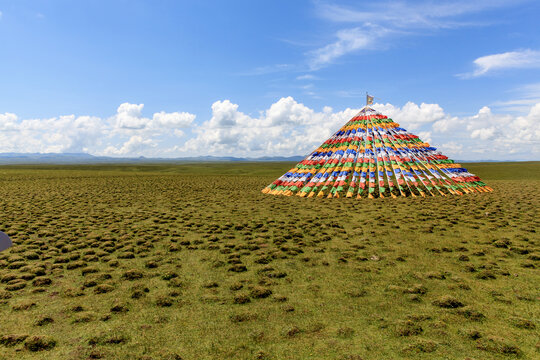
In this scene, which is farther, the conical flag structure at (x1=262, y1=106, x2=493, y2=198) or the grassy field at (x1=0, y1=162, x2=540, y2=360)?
the conical flag structure at (x1=262, y1=106, x2=493, y2=198)

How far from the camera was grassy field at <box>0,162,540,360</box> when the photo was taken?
5.88 metres

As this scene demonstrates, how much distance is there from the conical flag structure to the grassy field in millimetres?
10839

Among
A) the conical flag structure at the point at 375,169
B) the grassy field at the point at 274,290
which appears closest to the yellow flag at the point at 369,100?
the conical flag structure at the point at 375,169

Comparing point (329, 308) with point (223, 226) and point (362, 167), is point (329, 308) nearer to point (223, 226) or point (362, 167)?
point (223, 226)

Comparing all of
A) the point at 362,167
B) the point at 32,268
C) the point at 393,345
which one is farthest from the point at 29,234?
the point at 362,167

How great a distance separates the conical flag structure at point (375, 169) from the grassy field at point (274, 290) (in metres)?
10.8

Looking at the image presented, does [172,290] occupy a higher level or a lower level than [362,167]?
lower

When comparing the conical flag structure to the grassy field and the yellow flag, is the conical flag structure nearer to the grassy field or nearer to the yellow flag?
the yellow flag

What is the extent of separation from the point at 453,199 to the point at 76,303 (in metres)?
27.6

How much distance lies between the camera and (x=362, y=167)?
29.0 m

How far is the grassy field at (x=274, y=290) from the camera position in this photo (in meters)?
5.88

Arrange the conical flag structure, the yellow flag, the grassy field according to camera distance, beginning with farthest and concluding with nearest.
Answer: the yellow flag, the conical flag structure, the grassy field

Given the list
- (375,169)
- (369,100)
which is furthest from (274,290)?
(369,100)

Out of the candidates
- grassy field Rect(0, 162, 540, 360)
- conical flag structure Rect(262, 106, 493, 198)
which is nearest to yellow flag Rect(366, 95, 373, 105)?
conical flag structure Rect(262, 106, 493, 198)
